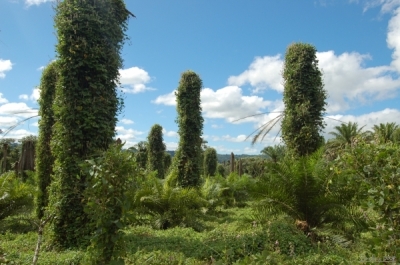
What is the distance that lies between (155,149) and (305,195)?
602 inches

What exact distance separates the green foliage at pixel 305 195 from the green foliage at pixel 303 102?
3.01m

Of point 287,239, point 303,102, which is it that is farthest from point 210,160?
point 287,239

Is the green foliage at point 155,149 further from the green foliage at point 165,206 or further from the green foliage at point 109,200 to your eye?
the green foliage at point 109,200

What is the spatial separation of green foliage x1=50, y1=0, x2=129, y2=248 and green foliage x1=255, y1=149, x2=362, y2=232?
3.03m

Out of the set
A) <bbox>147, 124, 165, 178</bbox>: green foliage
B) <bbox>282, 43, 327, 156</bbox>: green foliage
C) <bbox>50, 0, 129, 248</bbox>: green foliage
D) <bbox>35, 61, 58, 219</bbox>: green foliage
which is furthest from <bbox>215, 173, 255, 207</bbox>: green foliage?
<bbox>50, 0, 129, 248</bbox>: green foliage

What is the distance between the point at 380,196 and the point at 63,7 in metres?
5.72

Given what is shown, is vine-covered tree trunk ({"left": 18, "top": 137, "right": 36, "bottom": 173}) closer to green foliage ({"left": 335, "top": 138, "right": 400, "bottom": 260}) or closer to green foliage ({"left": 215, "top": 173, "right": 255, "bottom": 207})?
green foliage ({"left": 215, "top": 173, "right": 255, "bottom": 207})

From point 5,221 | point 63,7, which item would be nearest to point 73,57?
point 63,7

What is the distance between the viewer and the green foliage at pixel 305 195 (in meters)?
5.45

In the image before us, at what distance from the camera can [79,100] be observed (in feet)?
18.0

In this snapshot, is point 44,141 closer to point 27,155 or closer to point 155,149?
point 27,155

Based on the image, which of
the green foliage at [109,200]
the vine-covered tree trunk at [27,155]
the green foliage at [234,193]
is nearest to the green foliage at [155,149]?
the vine-covered tree trunk at [27,155]

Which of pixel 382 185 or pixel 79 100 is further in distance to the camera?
pixel 79 100

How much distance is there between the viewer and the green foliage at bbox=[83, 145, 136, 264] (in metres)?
2.66
